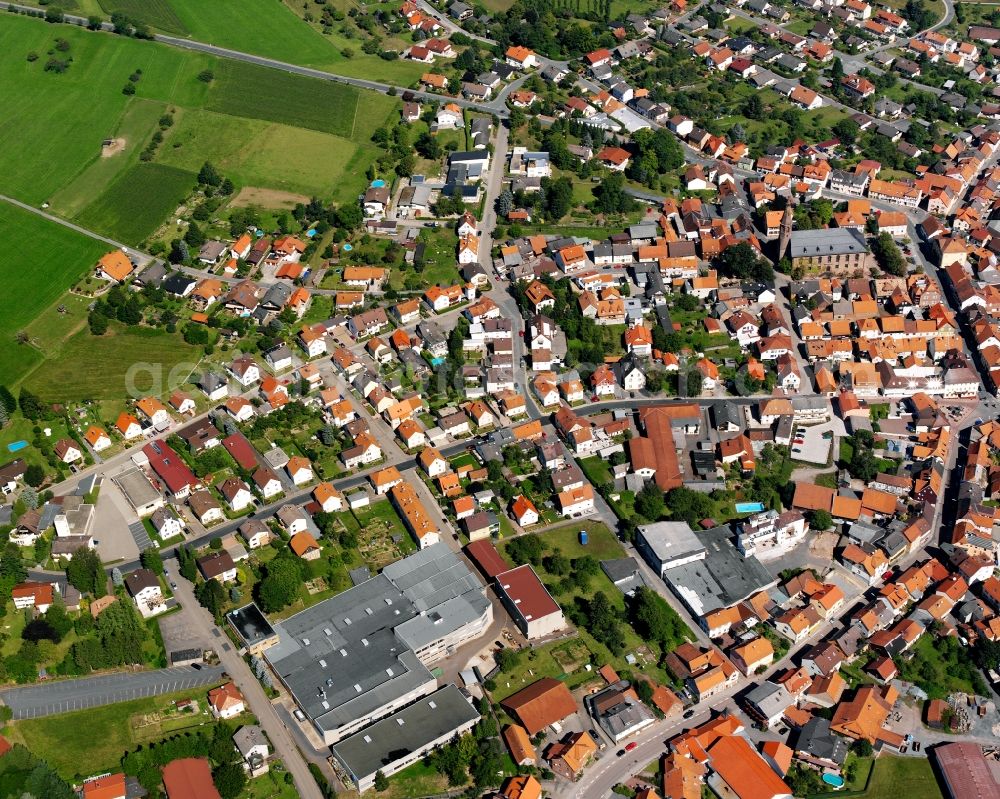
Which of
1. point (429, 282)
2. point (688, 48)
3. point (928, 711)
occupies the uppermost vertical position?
point (688, 48)

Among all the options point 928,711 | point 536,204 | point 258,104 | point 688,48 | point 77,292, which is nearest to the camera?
point 928,711

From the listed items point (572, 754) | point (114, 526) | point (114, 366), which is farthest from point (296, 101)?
point (572, 754)

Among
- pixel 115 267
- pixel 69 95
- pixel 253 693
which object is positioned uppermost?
pixel 69 95

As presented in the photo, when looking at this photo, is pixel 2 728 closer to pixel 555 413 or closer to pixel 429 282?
pixel 555 413

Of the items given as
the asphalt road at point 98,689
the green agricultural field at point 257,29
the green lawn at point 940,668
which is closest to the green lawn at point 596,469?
the green lawn at point 940,668

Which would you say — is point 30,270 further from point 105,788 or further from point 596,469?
point 105,788

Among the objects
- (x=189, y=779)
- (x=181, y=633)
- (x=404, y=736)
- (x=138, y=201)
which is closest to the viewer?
(x=189, y=779)

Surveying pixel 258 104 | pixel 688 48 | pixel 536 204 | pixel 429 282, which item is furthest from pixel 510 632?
pixel 688 48
